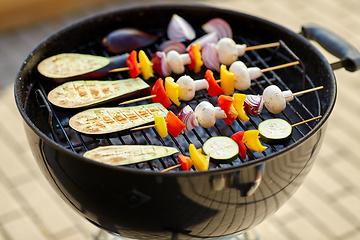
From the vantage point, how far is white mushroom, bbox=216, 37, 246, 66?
1.88m

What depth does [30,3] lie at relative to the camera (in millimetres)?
4262

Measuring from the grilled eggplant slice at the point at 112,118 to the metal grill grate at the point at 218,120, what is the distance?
40 millimetres

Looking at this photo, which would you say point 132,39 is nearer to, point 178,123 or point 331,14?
point 178,123

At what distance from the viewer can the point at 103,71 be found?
1844 millimetres

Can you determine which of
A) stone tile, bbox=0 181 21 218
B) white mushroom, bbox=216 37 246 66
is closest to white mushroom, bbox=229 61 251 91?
white mushroom, bbox=216 37 246 66

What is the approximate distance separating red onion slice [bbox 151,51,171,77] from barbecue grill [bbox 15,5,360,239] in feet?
0.27

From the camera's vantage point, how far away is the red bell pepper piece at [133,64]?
71.3 inches

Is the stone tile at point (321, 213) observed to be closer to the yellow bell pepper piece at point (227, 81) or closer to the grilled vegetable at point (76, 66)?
the yellow bell pepper piece at point (227, 81)

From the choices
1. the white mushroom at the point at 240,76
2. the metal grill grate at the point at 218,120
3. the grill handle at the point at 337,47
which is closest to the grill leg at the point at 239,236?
the metal grill grate at the point at 218,120

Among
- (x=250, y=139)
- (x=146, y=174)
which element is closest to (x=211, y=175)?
(x=146, y=174)

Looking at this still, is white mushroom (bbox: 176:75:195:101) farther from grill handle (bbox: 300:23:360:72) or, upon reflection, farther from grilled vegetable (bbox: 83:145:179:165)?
grill handle (bbox: 300:23:360:72)

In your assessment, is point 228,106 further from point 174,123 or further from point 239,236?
point 239,236

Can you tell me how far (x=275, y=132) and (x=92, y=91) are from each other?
763 millimetres

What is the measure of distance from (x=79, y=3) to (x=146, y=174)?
381 cm
